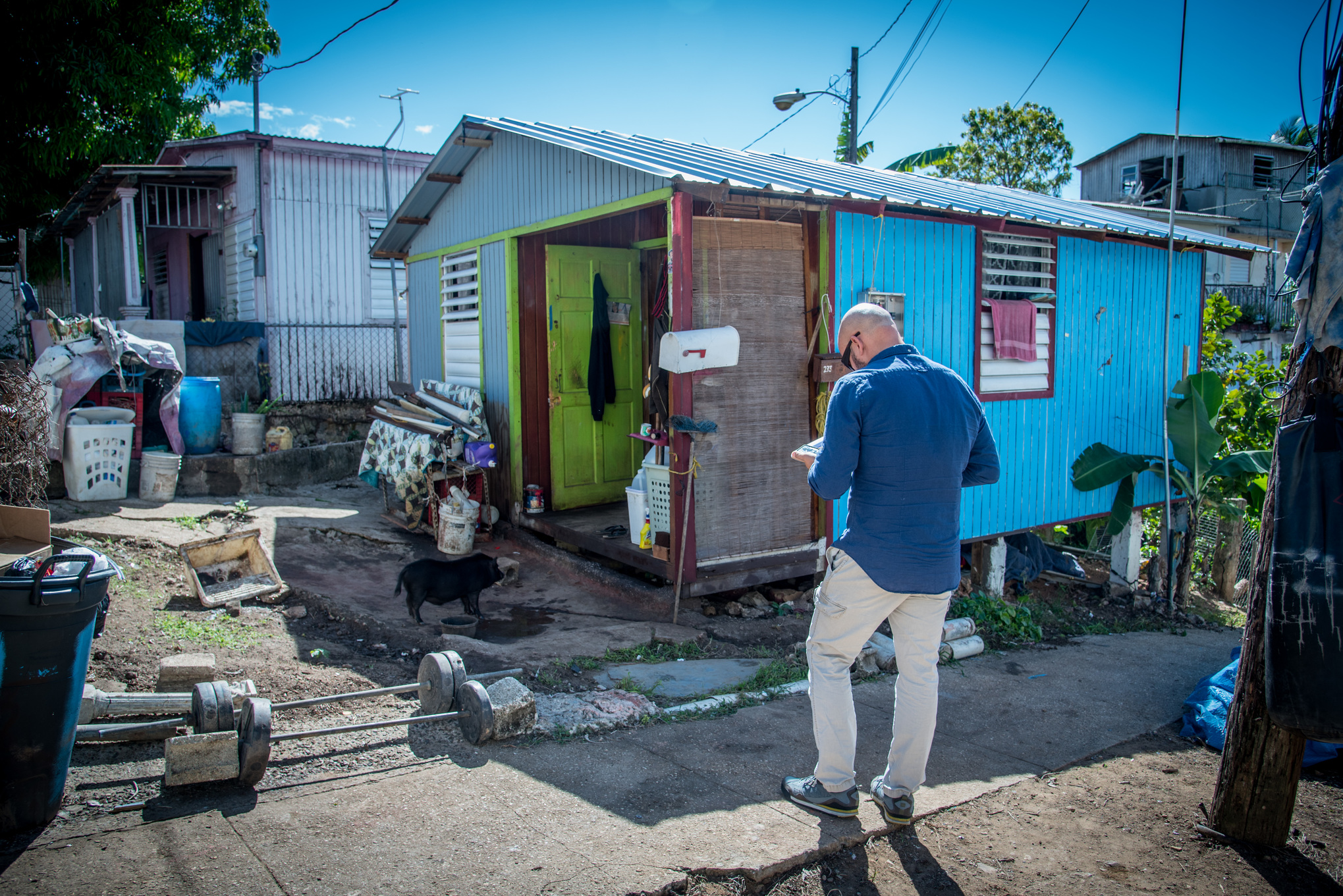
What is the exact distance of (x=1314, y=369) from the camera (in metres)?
3.39

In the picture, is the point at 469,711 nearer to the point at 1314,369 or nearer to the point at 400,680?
the point at 400,680

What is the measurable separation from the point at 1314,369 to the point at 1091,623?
5.17 m

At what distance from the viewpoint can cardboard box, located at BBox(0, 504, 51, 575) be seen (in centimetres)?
520

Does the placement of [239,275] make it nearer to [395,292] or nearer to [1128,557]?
[395,292]

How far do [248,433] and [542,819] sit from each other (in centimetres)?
825

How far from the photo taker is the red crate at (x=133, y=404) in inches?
354

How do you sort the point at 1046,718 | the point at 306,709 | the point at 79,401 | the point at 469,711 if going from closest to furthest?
the point at 469,711, the point at 306,709, the point at 1046,718, the point at 79,401

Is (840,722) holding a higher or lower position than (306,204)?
lower

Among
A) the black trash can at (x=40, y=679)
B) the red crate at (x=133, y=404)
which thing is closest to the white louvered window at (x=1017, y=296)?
the black trash can at (x=40, y=679)

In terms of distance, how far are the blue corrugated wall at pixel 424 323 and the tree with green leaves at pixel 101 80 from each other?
29.5 ft

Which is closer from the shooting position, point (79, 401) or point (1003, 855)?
point (1003, 855)

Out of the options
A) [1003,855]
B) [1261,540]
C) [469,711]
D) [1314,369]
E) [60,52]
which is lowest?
[1003,855]

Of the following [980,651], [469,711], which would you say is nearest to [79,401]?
[469,711]

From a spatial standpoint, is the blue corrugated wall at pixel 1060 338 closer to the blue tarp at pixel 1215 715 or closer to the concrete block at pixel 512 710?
the blue tarp at pixel 1215 715
